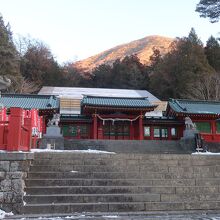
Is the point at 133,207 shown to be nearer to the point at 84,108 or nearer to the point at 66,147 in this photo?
the point at 66,147

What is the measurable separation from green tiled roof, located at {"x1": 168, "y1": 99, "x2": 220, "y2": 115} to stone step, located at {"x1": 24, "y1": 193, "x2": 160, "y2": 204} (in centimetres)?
1778

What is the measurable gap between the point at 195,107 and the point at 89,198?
20382 mm

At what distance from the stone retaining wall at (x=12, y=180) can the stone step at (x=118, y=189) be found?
0.43 meters

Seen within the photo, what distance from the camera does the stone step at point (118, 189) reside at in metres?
7.97

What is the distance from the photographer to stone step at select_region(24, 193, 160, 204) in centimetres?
761

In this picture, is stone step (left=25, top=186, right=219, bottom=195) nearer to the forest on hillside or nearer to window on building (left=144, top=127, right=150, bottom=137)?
window on building (left=144, top=127, right=150, bottom=137)

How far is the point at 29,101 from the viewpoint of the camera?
26.0m

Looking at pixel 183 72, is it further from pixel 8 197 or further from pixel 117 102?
pixel 8 197

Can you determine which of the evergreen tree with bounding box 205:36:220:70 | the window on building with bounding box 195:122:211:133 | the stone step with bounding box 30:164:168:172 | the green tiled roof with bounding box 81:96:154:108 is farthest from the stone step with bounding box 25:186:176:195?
the evergreen tree with bounding box 205:36:220:70

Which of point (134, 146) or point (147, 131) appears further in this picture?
point (147, 131)

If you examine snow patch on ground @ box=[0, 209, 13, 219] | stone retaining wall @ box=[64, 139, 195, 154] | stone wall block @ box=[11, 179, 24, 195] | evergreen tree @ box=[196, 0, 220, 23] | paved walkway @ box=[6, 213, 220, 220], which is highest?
Answer: evergreen tree @ box=[196, 0, 220, 23]

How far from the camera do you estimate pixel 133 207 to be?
767cm

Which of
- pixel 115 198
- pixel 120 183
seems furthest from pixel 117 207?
pixel 120 183

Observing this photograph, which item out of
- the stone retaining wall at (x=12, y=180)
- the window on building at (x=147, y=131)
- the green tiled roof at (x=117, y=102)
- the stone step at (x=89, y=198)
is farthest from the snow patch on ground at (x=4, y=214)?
the window on building at (x=147, y=131)
